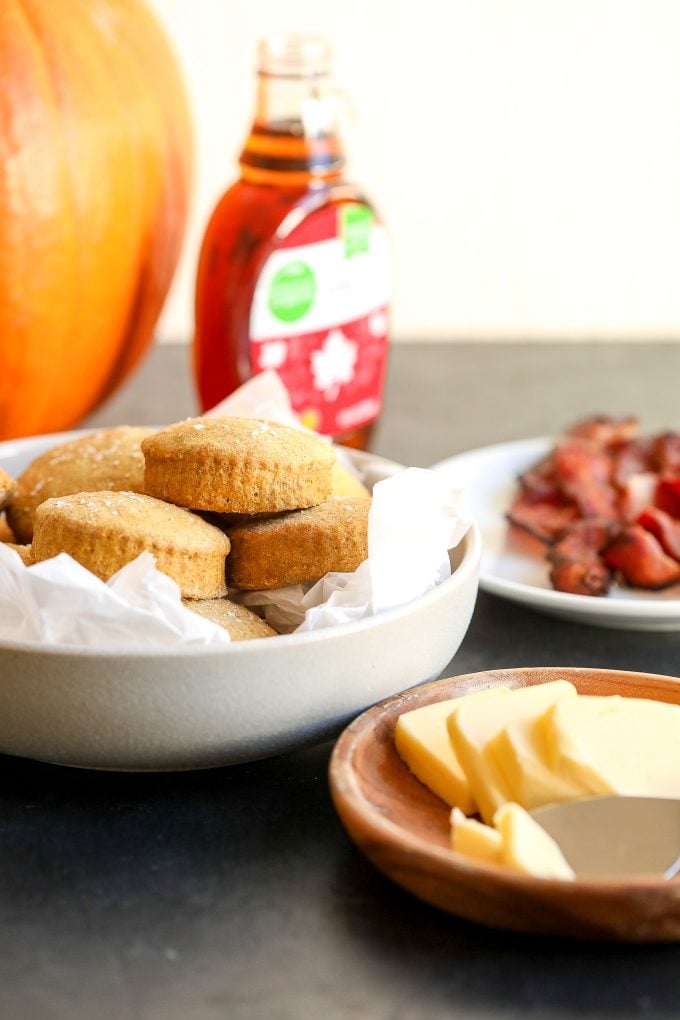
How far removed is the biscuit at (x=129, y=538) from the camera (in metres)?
0.70

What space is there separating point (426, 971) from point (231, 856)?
13 cm

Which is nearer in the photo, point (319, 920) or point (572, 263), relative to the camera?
point (319, 920)

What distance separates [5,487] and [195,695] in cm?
24

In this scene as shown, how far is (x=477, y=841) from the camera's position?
57 centimetres

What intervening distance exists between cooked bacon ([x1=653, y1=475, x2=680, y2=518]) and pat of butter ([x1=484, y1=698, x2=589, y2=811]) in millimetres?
531

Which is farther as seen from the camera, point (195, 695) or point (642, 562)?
point (642, 562)

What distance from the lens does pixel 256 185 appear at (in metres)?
1.17

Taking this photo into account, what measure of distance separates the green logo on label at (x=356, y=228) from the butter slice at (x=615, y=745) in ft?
2.12

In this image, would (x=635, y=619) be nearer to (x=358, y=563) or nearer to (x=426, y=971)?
(x=358, y=563)

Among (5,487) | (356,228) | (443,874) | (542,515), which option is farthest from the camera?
(356,228)

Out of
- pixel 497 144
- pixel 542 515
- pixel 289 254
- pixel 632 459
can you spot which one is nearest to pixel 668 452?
pixel 632 459

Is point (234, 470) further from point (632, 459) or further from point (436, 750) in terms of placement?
point (632, 459)

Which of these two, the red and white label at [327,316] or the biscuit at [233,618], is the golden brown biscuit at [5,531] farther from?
the red and white label at [327,316]

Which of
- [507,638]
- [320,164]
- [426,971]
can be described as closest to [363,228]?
[320,164]
